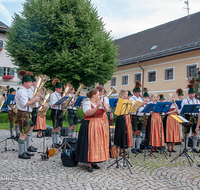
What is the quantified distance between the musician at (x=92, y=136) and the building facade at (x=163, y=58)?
1506 cm

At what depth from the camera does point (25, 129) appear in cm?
599

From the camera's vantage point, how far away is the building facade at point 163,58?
1914cm

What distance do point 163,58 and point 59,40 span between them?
10513 millimetres

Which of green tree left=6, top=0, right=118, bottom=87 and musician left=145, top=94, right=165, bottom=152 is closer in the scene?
musician left=145, top=94, right=165, bottom=152

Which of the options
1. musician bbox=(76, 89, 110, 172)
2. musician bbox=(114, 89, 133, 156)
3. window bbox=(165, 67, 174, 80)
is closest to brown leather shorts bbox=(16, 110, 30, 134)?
musician bbox=(76, 89, 110, 172)

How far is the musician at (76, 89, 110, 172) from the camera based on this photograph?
16.6ft

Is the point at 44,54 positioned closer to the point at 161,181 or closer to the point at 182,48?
the point at 182,48

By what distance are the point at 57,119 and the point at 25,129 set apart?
158cm

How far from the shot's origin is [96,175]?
4.83 metres

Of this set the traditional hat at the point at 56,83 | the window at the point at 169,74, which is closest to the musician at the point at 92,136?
the traditional hat at the point at 56,83

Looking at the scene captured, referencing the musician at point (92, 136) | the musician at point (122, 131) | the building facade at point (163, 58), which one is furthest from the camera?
the building facade at point (163, 58)

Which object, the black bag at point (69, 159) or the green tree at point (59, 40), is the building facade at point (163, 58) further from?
the black bag at point (69, 159)

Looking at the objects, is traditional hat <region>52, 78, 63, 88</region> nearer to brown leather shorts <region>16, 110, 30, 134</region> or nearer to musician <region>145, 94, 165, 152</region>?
brown leather shorts <region>16, 110, 30, 134</region>

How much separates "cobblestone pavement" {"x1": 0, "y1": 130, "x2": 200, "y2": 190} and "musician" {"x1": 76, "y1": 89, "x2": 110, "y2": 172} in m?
0.34
